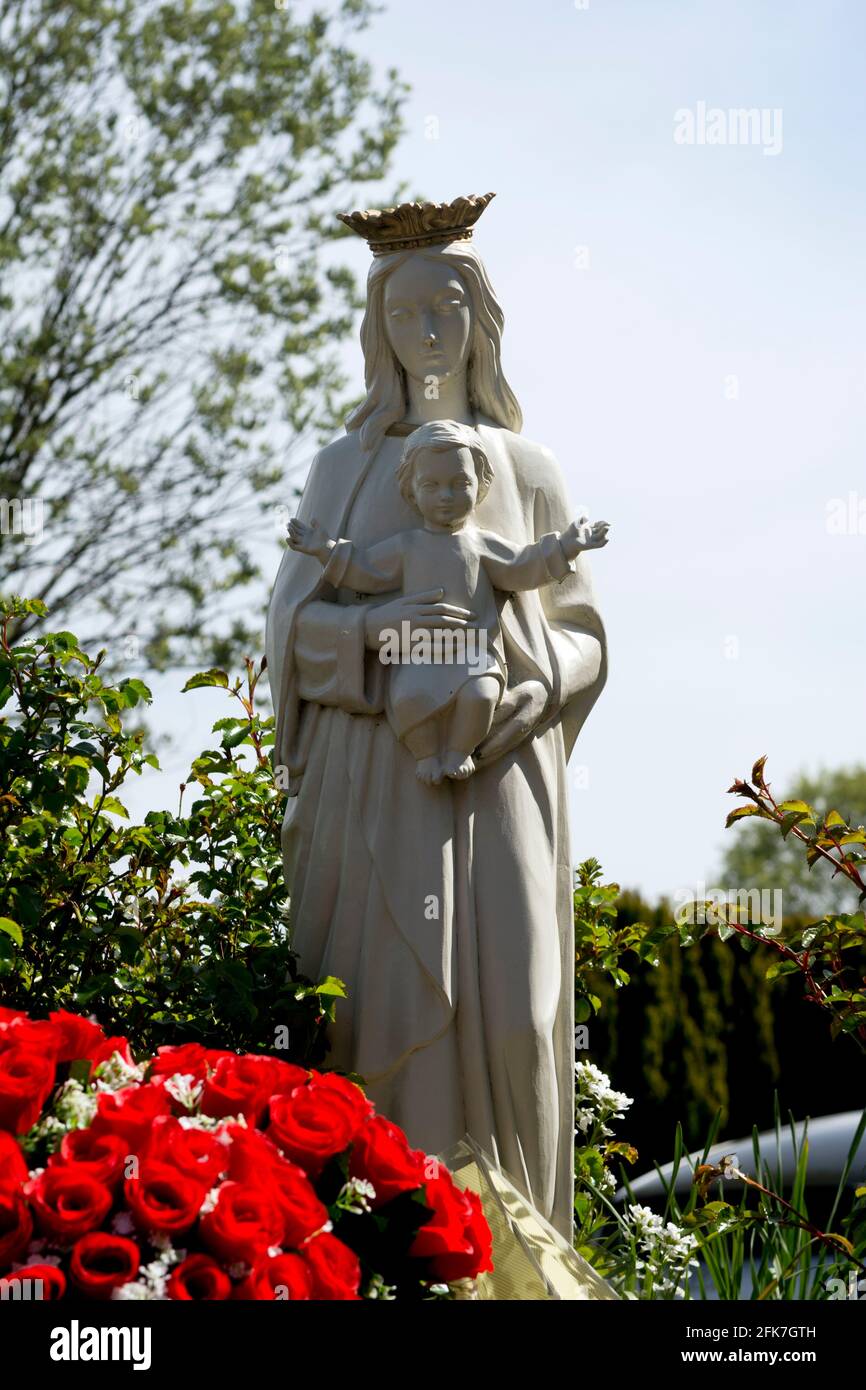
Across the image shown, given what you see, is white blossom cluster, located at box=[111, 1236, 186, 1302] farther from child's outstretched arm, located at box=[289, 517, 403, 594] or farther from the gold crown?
the gold crown

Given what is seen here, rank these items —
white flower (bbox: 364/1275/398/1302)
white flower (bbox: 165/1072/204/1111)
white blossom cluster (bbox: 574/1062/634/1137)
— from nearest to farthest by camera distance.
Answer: white flower (bbox: 364/1275/398/1302)
white flower (bbox: 165/1072/204/1111)
white blossom cluster (bbox: 574/1062/634/1137)

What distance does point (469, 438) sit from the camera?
4219 millimetres

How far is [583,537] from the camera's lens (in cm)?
420

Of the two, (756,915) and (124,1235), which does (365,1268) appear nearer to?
(124,1235)

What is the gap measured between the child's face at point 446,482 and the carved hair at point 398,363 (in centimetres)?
39

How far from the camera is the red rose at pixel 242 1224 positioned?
2193 mm

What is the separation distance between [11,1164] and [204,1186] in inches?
10.4

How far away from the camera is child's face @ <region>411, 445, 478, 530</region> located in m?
4.17

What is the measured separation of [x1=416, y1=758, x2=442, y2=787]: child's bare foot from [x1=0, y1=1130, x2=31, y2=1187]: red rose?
1949mm

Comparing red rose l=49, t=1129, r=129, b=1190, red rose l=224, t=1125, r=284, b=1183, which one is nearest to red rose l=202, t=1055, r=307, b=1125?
red rose l=224, t=1125, r=284, b=1183

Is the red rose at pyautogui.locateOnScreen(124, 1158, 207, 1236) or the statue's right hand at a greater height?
the statue's right hand

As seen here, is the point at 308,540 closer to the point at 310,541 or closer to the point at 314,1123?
the point at 310,541

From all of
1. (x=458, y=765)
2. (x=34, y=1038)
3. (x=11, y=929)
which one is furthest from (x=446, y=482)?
(x=34, y=1038)

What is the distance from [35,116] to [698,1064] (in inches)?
359
